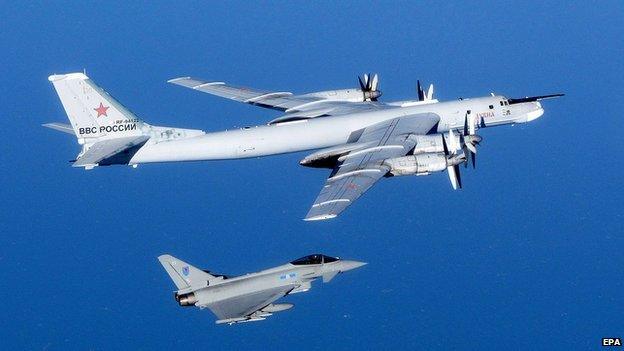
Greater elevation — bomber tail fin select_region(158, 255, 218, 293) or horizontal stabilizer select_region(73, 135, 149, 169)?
horizontal stabilizer select_region(73, 135, 149, 169)

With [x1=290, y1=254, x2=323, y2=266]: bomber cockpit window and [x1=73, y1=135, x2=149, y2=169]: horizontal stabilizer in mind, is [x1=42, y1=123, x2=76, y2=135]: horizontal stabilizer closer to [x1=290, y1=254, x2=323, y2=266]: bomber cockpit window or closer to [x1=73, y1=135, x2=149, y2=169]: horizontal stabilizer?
[x1=73, y1=135, x2=149, y2=169]: horizontal stabilizer

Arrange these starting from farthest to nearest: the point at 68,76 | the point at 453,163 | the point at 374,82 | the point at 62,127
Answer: the point at 374,82, the point at 62,127, the point at 68,76, the point at 453,163

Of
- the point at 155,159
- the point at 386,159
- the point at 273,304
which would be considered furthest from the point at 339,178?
the point at 155,159

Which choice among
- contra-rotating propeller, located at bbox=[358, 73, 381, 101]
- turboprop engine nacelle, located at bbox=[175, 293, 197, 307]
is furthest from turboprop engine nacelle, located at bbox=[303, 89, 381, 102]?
turboprop engine nacelle, located at bbox=[175, 293, 197, 307]

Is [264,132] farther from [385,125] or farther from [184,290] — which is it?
[184,290]

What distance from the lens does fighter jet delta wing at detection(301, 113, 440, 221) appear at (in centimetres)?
5929

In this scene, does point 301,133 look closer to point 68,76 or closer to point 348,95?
point 348,95

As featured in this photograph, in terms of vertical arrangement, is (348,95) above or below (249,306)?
above

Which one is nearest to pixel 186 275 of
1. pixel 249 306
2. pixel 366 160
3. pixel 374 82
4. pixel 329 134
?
pixel 249 306

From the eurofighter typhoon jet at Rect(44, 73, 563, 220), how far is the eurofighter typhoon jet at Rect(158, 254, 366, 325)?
4988mm

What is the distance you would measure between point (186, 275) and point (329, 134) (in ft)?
43.0

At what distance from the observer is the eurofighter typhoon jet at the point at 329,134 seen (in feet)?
207

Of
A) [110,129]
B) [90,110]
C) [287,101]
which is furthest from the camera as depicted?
[287,101]

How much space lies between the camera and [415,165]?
62.8 metres
